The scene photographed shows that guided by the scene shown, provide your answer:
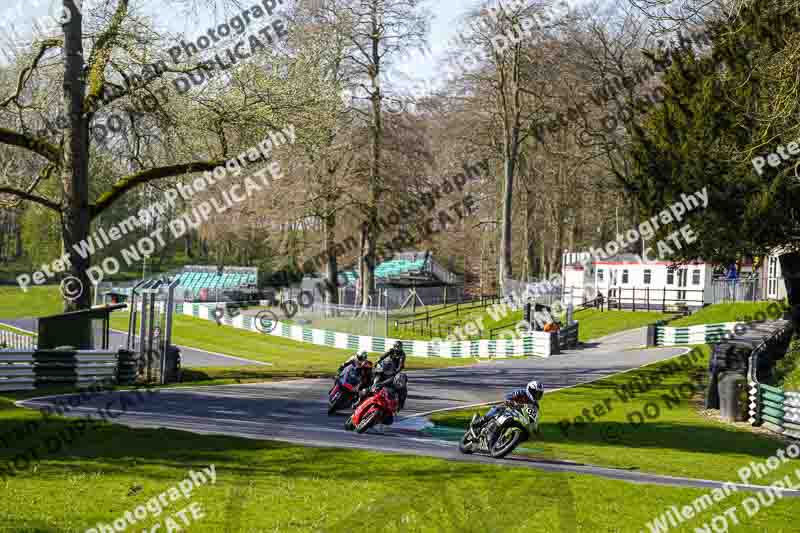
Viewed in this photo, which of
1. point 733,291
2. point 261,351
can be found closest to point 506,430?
point 261,351

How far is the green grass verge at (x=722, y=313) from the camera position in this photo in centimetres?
4138

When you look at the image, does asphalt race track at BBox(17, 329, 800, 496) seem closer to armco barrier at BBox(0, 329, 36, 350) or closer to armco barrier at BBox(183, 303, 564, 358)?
armco barrier at BBox(183, 303, 564, 358)

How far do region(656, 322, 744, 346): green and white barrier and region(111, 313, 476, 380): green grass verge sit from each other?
8725 mm

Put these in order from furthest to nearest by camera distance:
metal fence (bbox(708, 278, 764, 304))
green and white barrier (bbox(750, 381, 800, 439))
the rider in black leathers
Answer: metal fence (bbox(708, 278, 764, 304)) → green and white barrier (bbox(750, 381, 800, 439)) → the rider in black leathers

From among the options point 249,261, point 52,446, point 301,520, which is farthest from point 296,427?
point 249,261

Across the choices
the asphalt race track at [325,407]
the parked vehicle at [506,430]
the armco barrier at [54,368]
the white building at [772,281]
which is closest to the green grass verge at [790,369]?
the asphalt race track at [325,407]

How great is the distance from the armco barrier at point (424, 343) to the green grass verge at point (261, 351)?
2.12 feet

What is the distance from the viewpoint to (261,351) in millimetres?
42531

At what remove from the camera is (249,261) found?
93375 mm

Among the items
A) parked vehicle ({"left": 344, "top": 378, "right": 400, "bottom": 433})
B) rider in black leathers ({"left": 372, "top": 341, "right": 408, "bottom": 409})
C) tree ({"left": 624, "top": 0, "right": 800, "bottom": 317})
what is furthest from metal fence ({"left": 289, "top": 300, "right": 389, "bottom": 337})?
parked vehicle ({"left": 344, "top": 378, "right": 400, "bottom": 433})

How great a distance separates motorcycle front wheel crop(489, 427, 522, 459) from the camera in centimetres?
1217

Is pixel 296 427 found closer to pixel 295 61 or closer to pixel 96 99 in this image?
pixel 96 99

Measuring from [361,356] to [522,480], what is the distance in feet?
25.8

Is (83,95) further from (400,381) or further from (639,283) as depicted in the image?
(639,283)
